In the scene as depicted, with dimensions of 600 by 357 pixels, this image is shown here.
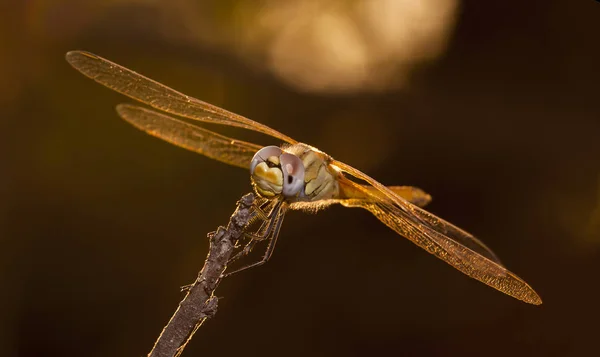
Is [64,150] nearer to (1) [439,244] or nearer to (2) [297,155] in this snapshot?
(2) [297,155]

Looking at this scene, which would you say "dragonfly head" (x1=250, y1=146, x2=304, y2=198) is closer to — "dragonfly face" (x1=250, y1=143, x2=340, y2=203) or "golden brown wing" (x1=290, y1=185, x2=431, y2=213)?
"dragonfly face" (x1=250, y1=143, x2=340, y2=203)

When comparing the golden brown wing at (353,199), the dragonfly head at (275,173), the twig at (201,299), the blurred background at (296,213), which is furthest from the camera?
the blurred background at (296,213)

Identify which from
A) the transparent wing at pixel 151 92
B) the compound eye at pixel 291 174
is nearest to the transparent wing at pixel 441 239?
the compound eye at pixel 291 174

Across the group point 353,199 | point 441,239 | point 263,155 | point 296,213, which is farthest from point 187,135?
point 296,213

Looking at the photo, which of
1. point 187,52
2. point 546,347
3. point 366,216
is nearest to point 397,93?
point 366,216

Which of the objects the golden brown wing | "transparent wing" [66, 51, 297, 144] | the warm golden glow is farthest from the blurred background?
"transparent wing" [66, 51, 297, 144]

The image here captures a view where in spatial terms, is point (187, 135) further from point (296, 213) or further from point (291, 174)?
point (296, 213)

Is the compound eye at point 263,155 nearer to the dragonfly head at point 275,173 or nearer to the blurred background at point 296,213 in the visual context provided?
the dragonfly head at point 275,173
